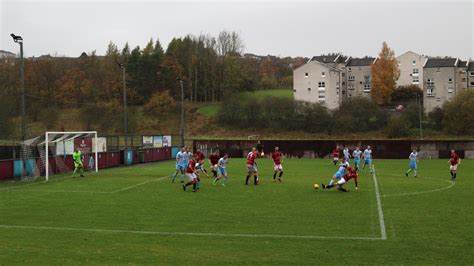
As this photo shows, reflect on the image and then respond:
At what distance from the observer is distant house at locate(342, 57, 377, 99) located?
10744 centimetres

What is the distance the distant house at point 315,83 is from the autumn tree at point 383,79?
306 inches

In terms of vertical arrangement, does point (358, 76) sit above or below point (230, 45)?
below

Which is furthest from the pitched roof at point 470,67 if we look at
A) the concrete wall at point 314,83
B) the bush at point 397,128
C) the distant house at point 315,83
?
the bush at point 397,128

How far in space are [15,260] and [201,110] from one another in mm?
83522

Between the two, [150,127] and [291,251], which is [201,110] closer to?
[150,127]

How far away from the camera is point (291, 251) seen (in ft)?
41.9

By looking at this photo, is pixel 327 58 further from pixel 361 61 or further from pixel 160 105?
pixel 160 105

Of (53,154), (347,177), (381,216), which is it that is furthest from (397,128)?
(381,216)

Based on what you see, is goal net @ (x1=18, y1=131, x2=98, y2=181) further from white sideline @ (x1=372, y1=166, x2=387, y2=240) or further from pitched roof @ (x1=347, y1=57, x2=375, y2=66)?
pitched roof @ (x1=347, y1=57, x2=375, y2=66)

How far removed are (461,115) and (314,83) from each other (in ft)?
97.0

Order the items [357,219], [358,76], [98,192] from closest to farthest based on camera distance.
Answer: [357,219] < [98,192] < [358,76]

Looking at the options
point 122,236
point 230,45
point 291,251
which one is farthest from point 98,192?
point 230,45

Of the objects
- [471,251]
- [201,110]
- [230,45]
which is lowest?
[471,251]

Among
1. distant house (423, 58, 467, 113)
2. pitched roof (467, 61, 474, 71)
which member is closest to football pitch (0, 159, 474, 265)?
distant house (423, 58, 467, 113)
